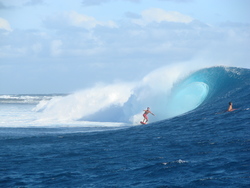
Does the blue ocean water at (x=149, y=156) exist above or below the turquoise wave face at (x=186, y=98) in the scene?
below

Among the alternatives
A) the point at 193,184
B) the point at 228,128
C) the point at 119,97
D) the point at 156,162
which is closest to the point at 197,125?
the point at 228,128

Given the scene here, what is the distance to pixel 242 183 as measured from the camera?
9016 millimetres

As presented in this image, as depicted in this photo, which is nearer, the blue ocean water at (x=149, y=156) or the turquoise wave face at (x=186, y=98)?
the blue ocean water at (x=149, y=156)

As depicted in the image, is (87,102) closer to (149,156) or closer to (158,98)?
(158,98)

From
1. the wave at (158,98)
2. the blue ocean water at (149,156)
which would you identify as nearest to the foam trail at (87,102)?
the wave at (158,98)

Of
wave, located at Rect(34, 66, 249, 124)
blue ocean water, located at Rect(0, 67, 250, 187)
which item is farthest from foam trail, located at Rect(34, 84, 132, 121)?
blue ocean water, located at Rect(0, 67, 250, 187)

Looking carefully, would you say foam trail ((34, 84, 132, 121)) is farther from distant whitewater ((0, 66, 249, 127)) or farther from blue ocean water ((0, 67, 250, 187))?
blue ocean water ((0, 67, 250, 187))

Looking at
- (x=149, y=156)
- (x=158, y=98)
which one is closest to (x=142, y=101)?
(x=158, y=98)

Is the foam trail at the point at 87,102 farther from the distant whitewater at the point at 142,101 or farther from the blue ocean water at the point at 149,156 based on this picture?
the blue ocean water at the point at 149,156

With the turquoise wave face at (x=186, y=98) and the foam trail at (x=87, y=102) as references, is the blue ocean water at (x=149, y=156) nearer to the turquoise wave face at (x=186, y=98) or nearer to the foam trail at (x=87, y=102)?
the turquoise wave face at (x=186, y=98)

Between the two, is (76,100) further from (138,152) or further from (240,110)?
(138,152)

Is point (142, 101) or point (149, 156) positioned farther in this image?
point (142, 101)

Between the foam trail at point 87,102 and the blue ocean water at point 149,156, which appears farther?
the foam trail at point 87,102

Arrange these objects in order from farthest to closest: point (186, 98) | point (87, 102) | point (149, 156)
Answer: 1. point (87, 102)
2. point (186, 98)
3. point (149, 156)
